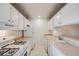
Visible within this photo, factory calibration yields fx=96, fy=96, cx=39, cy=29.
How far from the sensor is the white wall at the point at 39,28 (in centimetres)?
647

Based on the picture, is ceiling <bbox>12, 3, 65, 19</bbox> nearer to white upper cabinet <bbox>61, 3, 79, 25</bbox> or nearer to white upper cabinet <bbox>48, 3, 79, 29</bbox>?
white upper cabinet <bbox>48, 3, 79, 29</bbox>

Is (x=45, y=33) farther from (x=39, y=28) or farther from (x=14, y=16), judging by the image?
(x=14, y=16)

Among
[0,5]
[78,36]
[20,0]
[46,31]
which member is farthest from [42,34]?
[20,0]

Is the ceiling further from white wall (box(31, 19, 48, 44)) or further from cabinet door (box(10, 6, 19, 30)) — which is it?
white wall (box(31, 19, 48, 44))

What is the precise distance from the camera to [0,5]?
4.97ft

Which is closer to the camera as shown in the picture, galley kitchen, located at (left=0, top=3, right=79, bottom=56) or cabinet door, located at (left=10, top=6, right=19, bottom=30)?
galley kitchen, located at (left=0, top=3, right=79, bottom=56)

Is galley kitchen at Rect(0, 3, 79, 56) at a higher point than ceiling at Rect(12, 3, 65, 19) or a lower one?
lower

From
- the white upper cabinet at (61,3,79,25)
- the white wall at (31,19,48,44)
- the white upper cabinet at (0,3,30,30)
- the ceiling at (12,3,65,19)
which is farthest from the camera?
the white wall at (31,19,48,44)

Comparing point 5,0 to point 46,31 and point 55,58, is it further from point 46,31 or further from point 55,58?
point 46,31

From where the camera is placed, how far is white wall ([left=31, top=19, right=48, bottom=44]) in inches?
255

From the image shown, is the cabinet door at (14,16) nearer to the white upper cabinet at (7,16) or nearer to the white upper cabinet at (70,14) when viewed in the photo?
the white upper cabinet at (7,16)

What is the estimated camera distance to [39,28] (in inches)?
258

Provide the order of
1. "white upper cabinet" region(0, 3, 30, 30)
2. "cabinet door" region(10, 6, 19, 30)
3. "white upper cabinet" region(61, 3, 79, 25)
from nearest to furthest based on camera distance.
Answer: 1. "white upper cabinet" region(61, 3, 79, 25)
2. "white upper cabinet" region(0, 3, 30, 30)
3. "cabinet door" region(10, 6, 19, 30)

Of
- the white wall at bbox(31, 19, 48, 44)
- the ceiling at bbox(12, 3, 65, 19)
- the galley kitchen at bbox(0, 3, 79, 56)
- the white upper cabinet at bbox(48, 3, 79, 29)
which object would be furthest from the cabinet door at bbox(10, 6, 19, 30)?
the white wall at bbox(31, 19, 48, 44)
